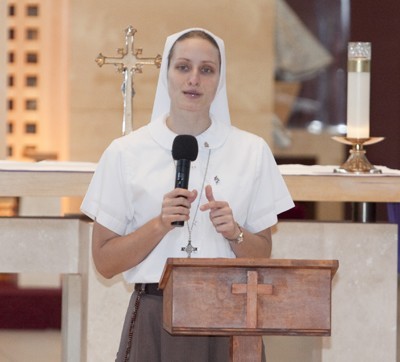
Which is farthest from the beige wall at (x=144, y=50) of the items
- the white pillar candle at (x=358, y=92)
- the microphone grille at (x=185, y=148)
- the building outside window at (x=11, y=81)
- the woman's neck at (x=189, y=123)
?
the microphone grille at (x=185, y=148)

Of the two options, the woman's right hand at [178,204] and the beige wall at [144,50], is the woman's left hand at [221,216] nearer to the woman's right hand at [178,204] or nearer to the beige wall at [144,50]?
the woman's right hand at [178,204]

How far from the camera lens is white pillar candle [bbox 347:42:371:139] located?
15.6 feet

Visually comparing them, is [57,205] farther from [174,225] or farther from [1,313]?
[174,225]

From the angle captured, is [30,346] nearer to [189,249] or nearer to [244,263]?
[189,249]

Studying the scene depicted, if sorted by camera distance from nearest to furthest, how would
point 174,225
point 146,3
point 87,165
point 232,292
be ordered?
point 232,292, point 174,225, point 87,165, point 146,3

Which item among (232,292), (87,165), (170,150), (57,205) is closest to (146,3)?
(57,205)

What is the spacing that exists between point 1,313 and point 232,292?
517 centimetres

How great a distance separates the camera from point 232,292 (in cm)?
255

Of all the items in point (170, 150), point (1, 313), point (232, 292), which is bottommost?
point (1, 313)

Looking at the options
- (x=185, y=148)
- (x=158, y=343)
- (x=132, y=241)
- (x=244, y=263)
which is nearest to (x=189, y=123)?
(x=185, y=148)

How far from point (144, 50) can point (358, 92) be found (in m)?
3.35

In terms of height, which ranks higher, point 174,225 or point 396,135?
point 396,135

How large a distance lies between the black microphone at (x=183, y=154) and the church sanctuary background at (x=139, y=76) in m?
4.34

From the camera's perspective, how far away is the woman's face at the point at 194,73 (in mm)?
3188
